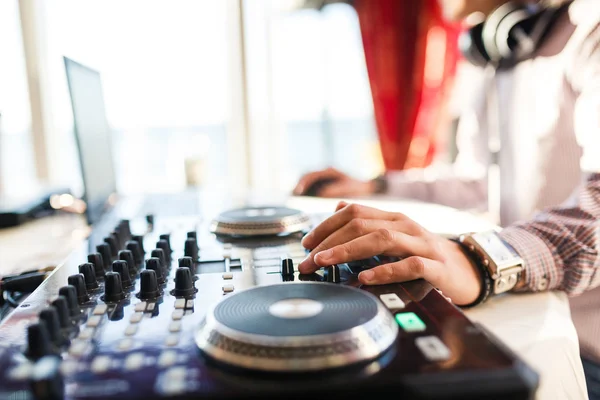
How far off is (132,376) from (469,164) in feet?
6.34

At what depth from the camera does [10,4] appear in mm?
3070

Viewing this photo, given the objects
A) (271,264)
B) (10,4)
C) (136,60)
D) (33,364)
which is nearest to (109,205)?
(271,264)

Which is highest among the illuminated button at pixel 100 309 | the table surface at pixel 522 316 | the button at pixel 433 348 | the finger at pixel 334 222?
the finger at pixel 334 222

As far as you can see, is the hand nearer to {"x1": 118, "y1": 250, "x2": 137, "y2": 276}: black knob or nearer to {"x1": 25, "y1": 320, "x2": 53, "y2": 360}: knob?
{"x1": 118, "y1": 250, "x2": 137, "y2": 276}: black knob

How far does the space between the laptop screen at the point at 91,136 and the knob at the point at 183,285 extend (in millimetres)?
683

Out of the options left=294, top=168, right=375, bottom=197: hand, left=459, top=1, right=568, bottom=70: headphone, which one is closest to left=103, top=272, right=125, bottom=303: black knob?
left=294, top=168, right=375, bottom=197: hand

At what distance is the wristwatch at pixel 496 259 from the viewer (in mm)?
735

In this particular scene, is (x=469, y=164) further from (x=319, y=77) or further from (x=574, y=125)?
(x=319, y=77)

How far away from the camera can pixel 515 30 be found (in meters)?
1.33

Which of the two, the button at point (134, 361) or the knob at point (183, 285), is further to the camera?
the knob at point (183, 285)

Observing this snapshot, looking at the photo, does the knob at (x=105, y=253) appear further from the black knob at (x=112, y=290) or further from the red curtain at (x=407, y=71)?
the red curtain at (x=407, y=71)

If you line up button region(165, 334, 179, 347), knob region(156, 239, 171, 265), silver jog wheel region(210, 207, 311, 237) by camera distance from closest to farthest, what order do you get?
1. button region(165, 334, 179, 347)
2. knob region(156, 239, 171, 265)
3. silver jog wheel region(210, 207, 311, 237)

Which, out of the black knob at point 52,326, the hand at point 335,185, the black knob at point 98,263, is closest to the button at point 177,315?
the black knob at point 52,326

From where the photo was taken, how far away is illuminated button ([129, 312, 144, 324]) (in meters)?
0.47
